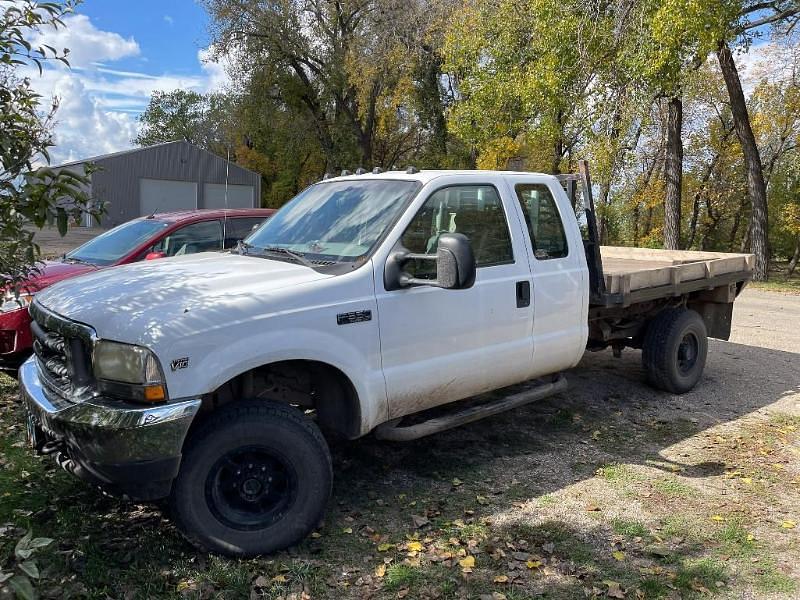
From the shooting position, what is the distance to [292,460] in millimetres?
3555

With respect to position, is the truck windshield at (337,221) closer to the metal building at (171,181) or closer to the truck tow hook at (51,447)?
the truck tow hook at (51,447)

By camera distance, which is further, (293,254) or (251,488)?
(293,254)

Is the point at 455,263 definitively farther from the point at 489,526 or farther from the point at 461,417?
the point at 489,526

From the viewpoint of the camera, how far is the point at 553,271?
16.5 feet

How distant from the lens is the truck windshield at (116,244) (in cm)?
703

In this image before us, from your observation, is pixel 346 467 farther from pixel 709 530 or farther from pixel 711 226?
pixel 711 226

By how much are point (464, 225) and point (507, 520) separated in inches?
75.4

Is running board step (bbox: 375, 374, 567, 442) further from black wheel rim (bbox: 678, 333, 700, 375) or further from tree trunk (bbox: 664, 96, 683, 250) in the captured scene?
tree trunk (bbox: 664, 96, 683, 250)

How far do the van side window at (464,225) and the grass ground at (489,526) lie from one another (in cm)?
150

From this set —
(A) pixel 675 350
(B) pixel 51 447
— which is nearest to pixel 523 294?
(A) pixel 675 350

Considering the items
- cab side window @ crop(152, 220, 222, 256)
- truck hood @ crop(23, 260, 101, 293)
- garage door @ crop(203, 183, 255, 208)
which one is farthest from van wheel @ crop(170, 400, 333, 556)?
garage door @ crop(203, 183, 255, 208)

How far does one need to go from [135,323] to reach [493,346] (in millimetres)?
2339

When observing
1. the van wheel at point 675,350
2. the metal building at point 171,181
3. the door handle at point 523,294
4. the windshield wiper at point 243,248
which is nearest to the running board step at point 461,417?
the door handle at point 523,294

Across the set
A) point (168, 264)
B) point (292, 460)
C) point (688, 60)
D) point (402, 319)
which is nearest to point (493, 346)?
point (402, 319)
